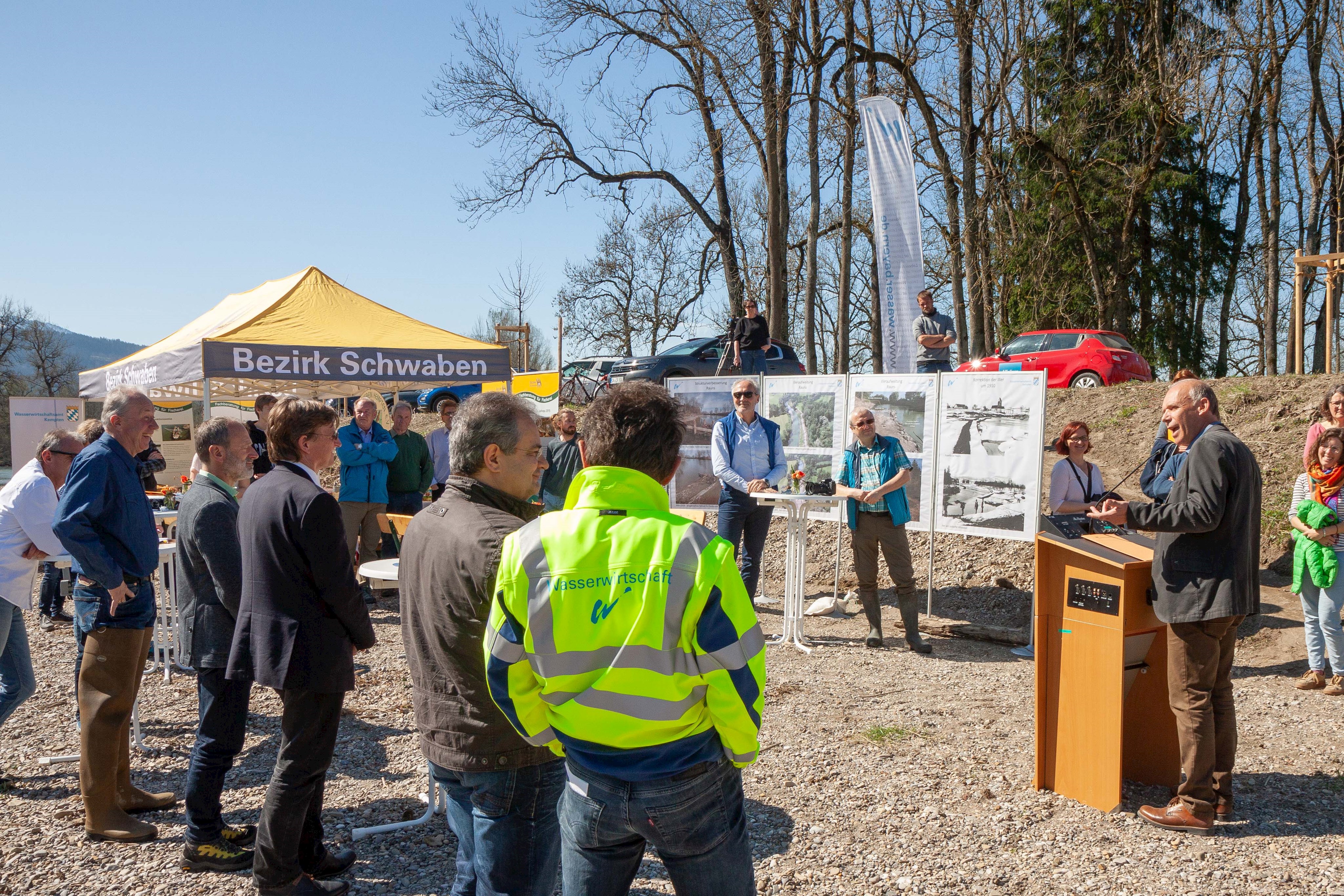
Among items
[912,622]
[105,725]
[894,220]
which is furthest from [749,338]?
[105,725]

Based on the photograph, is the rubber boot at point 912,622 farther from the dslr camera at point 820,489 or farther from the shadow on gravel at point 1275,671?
the shadow on gravel at point 1275,671

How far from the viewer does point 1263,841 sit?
3416 millimetres

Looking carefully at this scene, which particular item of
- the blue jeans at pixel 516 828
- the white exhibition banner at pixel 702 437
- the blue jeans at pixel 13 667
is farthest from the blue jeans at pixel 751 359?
the blue jeans at pixel 516 828

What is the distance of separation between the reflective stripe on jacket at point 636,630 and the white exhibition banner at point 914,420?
230 inches

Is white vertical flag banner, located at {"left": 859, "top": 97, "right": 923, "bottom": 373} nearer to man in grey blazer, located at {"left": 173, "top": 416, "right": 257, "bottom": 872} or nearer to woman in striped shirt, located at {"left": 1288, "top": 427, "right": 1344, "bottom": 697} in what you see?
woman in striped shirt, located at {"left": 1288, "top": 427, "right": 1344, "bottom": 697}

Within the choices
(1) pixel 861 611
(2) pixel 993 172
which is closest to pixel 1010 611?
(1) pixel 861 611

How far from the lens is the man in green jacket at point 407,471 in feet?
25.8

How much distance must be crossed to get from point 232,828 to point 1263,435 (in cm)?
1024

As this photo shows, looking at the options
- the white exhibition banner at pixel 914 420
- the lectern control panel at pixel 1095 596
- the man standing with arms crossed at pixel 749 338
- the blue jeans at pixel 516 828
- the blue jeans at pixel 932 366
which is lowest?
the blue jeans at pixel 516 828

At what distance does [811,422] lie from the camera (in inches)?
326

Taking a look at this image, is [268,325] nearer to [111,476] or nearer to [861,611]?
[111,476]

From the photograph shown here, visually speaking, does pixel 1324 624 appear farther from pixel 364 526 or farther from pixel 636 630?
pixel 364 526

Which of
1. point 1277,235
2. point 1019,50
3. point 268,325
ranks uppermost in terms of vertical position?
point 1019,50

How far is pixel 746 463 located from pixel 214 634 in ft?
13.4
